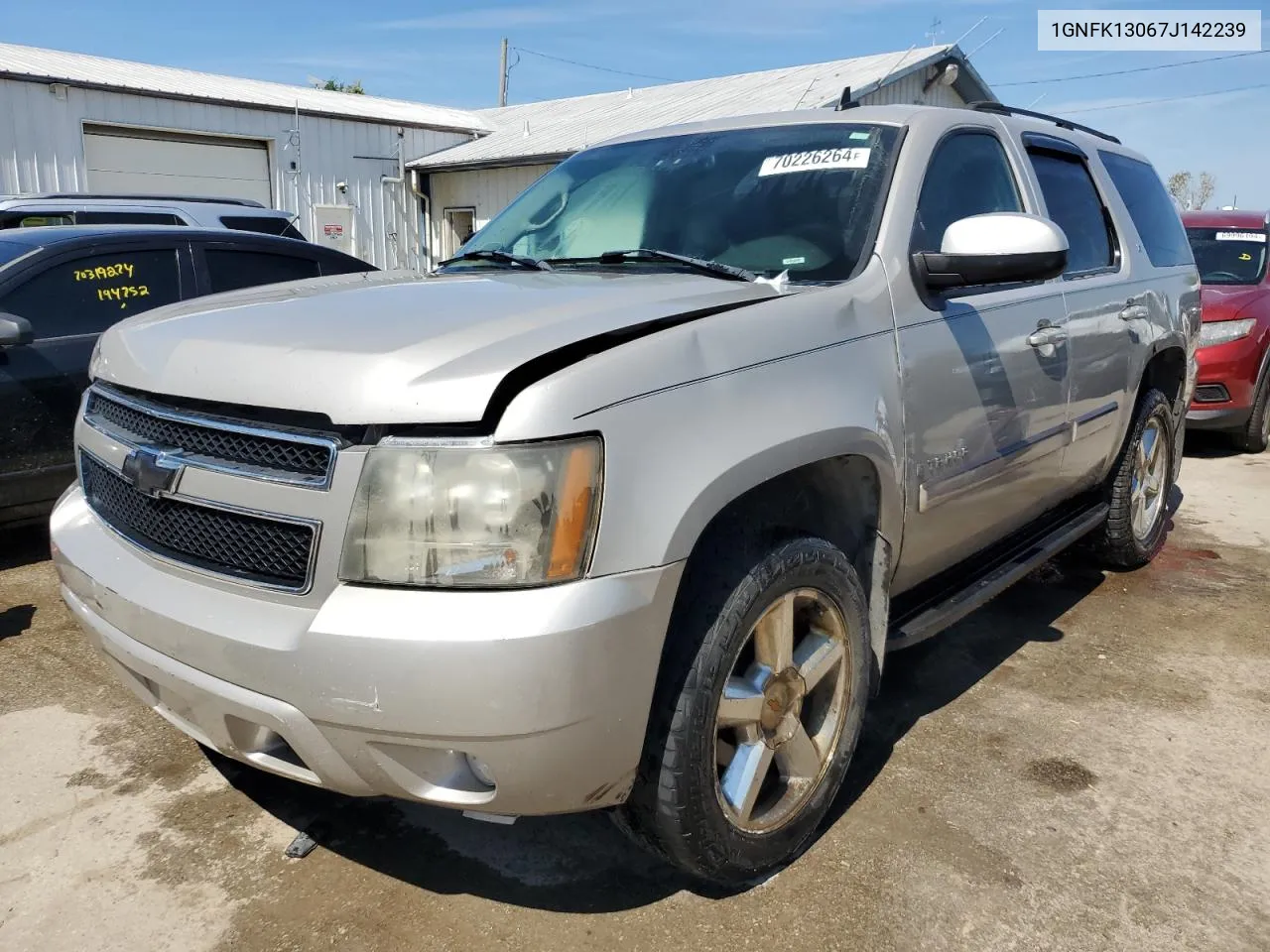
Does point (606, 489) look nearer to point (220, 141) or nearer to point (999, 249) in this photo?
point (999, 249)

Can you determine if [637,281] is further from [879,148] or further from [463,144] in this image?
[463,144]

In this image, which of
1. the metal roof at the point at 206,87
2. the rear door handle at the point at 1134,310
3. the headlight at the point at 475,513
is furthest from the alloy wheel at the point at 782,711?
the metal roof at the point at 206,87

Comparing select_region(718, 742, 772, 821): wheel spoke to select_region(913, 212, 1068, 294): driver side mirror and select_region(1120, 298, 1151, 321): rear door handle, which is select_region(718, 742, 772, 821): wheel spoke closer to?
select_region(913, 212, 1068, 294): driver side mirror

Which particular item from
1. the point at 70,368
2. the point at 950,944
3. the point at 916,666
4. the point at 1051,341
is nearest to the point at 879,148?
the point at 1051,341

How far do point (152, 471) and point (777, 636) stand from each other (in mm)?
1391

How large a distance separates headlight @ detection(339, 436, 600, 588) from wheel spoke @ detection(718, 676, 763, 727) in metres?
0.58

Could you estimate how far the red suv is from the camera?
25.0ft

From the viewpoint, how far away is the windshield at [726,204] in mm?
2807

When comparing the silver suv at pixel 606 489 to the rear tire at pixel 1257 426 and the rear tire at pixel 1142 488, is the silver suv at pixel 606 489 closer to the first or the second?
the rear tire at pixel 1142 488

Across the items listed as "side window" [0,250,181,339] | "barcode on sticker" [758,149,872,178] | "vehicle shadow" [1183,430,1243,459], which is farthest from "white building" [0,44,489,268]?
"barcode on sticker" [758,149,872,178]

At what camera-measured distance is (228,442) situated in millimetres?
2016

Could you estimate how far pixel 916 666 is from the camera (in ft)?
12.3

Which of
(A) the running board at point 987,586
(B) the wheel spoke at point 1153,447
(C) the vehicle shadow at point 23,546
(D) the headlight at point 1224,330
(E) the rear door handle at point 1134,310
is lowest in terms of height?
(C) the vehicle shadow at point 23,546

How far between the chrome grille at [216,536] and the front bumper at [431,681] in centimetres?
5
